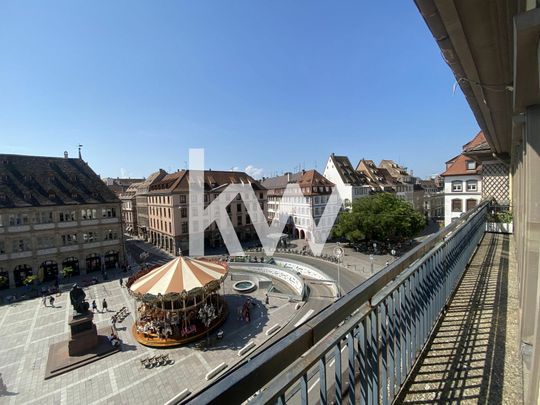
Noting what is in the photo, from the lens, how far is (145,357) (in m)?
14.5

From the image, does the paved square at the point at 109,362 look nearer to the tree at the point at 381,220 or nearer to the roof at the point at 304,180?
the tree at the point at 381,220

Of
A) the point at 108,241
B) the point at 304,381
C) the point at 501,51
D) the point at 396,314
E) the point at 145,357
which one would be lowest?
the point at 145,357

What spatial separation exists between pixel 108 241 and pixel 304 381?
35.7 metres

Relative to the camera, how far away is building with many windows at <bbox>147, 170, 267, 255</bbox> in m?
39.8

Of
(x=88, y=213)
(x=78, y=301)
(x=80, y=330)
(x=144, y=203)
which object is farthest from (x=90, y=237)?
(x=144, y=203)

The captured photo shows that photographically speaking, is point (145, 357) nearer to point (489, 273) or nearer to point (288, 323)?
point (288, 323)

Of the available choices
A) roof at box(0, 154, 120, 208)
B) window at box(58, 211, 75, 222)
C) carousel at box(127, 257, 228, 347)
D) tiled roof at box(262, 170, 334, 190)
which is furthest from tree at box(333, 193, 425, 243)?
window at box(58, 211, 75, 222)

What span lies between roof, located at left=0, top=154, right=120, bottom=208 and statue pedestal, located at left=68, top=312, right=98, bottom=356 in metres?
18.5

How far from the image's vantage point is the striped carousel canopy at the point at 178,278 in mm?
16359

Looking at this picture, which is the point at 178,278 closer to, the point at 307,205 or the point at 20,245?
the point at 20,245

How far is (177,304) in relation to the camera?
1762 centimetres

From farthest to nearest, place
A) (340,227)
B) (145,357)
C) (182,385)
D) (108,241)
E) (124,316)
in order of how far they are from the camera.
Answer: (340,227)
(108,241)
(124,316)
(145,357)
(182,385)

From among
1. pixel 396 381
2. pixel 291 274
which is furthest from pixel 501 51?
pixel 291 274

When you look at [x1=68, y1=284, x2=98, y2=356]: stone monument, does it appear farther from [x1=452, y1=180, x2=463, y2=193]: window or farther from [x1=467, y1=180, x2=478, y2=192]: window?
[x1=467, y1=180, x2=478, y2=192]: window
